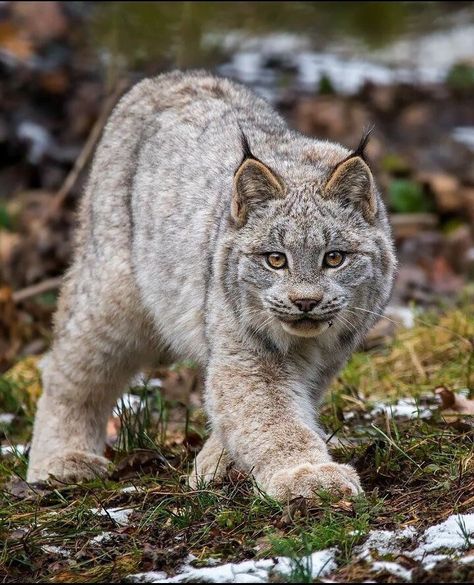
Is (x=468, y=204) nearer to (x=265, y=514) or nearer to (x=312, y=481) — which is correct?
(x=312, y=481)

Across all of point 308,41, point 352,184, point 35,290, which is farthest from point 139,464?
point 308,41

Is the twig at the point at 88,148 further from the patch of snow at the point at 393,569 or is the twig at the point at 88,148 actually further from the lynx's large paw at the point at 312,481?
the patch of snow at the point at 393,569

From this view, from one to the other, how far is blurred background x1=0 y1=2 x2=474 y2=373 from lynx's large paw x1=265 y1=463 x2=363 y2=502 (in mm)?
3932

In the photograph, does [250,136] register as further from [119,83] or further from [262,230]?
[119,83]

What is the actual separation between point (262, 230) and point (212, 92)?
1.62 metres

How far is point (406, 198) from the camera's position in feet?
35.4

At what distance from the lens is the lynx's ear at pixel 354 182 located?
4930 millimetres

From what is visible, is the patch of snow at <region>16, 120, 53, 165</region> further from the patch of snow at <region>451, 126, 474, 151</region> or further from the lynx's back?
the lynx's back

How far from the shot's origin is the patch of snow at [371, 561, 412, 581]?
355 centimetres

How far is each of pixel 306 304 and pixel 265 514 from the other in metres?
0.88

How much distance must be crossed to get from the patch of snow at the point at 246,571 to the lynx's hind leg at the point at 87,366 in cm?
203

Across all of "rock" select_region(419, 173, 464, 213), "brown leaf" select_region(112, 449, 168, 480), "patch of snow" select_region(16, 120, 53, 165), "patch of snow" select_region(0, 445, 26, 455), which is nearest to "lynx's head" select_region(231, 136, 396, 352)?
"brown leaf" select_region(112, 449, 168, 480)

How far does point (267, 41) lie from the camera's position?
1437cm

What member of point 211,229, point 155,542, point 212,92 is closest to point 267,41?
point 212,92
